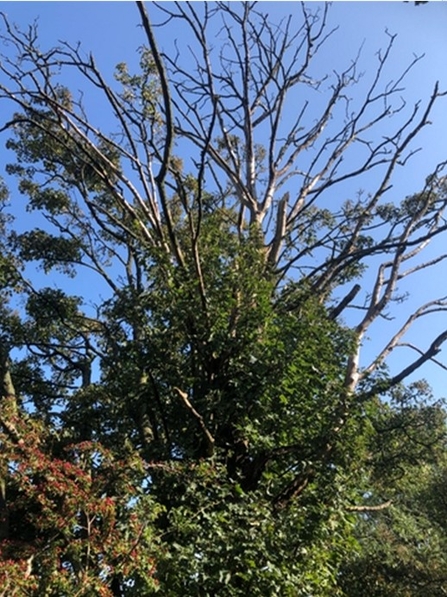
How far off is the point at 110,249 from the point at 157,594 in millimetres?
6994

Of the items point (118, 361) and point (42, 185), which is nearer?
point (118, 361)

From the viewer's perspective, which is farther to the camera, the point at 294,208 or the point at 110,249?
the point at 110,249

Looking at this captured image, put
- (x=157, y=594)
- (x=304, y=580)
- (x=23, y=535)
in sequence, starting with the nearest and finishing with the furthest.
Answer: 1. (x=157, y=594)
2. (x=304, y=580)
3. (x=23, y=535)

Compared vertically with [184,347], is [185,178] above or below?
above

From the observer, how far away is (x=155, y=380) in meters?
6.39

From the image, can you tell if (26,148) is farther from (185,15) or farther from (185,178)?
(185,15)

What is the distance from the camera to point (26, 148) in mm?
9547

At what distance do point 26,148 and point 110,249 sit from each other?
230 cm

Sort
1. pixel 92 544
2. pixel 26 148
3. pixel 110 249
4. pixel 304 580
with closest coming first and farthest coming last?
pixel 92 544
pixel 304 580
pixel 26 148
pixel 110 249

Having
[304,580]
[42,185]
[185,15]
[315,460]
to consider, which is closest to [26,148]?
[42,185]

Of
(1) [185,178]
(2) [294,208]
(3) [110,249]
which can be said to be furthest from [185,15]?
(3) [110,249]

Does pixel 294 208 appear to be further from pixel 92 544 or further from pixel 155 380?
pixel 92 544

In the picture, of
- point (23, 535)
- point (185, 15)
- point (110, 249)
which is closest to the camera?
point (23, 535)

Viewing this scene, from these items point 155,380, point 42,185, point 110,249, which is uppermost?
point 42,185
